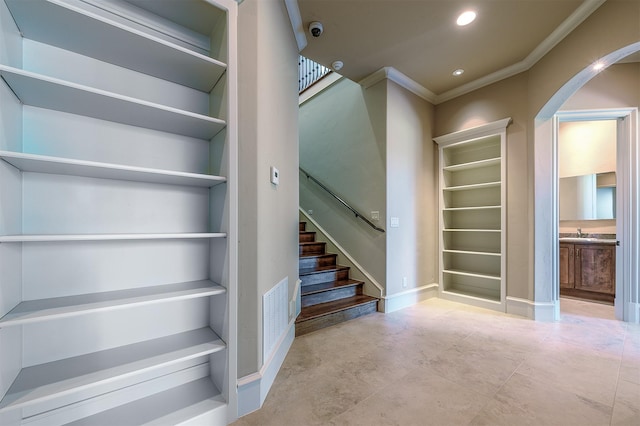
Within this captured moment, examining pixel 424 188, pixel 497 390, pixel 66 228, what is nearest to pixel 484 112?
pixel 424 188

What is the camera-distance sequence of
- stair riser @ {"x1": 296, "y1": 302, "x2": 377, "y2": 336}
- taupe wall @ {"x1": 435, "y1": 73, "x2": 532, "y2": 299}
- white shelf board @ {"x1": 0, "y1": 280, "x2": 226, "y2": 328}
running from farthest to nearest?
1. taupe wall @ {"x1": 435, "y1": 73, "x2": 532, "y2": 299}
2. stair riser @ {"x1": 296, "y1": 302, "x2": 377, "y2": 336}
3. white shelf board @ {"x1": 0, "y1": 280, "x2": 226, "y2": 328}

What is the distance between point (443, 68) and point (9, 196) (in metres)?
3.95

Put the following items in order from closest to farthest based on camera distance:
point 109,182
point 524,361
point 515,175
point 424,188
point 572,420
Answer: point 109,182, point 572,420, point 524,361, point 515,175, point 424,188

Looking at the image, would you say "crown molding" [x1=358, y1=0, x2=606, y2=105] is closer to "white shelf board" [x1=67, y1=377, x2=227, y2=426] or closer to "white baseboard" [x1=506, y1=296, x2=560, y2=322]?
"white baseboard" [x1=506, y1=296, x2=560, y2=322]

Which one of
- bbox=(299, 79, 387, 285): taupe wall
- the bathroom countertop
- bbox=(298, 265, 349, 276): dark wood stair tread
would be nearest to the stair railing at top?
bbox=(299, 79, 387, 285): taupe wall

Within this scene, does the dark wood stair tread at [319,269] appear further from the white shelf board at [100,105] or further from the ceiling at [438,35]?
the ceiling at [438,35]

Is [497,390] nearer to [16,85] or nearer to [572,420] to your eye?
[572,420]

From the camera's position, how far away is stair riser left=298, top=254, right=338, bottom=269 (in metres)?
3.49

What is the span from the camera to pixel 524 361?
2.09m

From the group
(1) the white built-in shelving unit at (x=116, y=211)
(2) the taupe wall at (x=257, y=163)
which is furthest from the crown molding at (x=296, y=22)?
(1) the white built-in shelving unit at (x=116, y=211)

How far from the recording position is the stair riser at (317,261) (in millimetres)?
3494

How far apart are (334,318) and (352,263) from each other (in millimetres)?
981

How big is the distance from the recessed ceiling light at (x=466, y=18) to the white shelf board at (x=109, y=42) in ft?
7.62

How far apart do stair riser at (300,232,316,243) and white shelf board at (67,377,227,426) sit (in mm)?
2735
